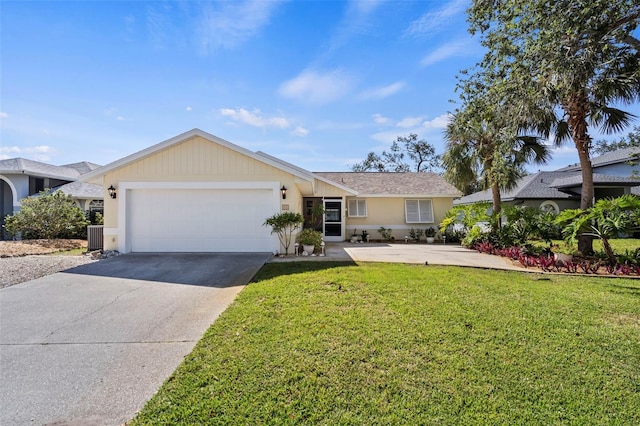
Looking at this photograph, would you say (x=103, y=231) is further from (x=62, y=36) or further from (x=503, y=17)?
(x=503, y=17)

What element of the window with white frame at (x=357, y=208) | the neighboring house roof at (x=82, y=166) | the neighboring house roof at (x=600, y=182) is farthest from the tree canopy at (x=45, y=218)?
the neighboring house roof at (x=600, y=182)

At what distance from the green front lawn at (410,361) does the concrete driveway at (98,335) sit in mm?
409

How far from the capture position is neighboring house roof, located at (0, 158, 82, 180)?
657 inches

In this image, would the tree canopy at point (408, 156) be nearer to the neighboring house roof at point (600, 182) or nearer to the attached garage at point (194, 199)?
the neighboring house roof at point (600, 182)

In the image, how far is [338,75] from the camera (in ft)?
39.9

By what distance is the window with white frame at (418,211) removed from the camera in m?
17.2

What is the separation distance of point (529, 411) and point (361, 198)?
14946 millimetres

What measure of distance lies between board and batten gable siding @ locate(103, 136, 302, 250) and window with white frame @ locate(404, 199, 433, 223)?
9040 millimetres

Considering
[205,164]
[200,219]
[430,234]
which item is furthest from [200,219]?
[430,234]

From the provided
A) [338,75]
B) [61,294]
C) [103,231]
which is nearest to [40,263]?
[103,231]

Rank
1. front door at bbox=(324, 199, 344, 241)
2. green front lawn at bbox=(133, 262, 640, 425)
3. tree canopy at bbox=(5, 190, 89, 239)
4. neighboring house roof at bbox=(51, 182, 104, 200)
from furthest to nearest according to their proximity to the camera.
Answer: neighboring house roof at bbox=(51, 182, 104, 200)
front door at bbox=(324, 199, 344, 241)
tree canopy at bbox=(5, 190, 89, 239)
green front lawn at bbox=(133, 262, 640, 425)

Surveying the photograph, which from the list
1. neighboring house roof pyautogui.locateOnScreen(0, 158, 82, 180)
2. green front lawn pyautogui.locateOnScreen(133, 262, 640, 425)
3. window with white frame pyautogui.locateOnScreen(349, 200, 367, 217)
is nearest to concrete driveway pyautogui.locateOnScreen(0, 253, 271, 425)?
green front lawn pyautogui.locateOnScreen(133, 262, 640, 425)

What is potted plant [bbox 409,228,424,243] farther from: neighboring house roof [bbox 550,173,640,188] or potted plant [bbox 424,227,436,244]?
neighboring house roof [bbox 550,173,640,188]

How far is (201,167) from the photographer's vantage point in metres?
10.8
